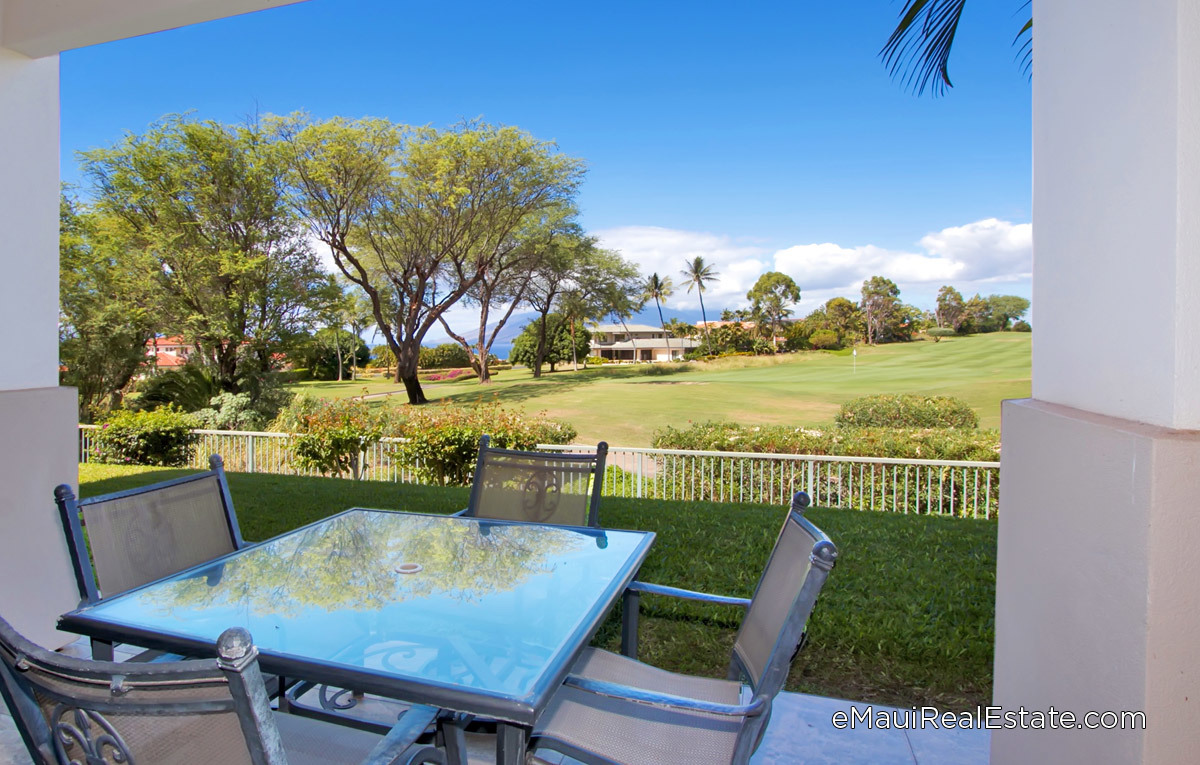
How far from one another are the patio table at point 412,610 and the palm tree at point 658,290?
34.5ft

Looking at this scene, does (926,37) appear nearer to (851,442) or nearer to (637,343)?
(851,442)

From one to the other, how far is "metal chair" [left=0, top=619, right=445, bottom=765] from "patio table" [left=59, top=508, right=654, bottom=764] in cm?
32

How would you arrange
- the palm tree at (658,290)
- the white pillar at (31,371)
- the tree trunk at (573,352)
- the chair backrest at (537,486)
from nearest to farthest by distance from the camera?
1. the white pillar at (31,371)
2. the chair backrest at (537,486)
3. the tree trunk at (573,352)
4. the palm tree at (658,290)

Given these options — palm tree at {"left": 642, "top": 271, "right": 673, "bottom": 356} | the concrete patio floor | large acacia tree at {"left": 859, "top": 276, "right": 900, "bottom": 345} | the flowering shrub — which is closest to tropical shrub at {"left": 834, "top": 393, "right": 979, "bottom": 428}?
large acacia tree at {"left": 859, "top": 276, "right": 900, "bottom": 345}

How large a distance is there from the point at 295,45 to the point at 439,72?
2.45 m

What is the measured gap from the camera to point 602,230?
12.1 metres

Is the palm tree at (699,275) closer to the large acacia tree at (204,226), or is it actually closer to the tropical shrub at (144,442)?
the large acacia tree at (204,226)

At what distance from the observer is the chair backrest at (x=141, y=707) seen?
2.32 ft

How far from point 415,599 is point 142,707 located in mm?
768

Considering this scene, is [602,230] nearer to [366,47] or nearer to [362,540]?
[366,47]

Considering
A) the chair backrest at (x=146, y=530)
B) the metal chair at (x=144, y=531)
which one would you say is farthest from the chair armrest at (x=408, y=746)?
the chair backrest at (x=146, y=530)

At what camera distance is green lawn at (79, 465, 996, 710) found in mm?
2287

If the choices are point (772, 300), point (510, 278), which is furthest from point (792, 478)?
point (510, 278)

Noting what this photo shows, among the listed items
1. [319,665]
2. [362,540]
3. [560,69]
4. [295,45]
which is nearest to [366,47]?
[295,45]
